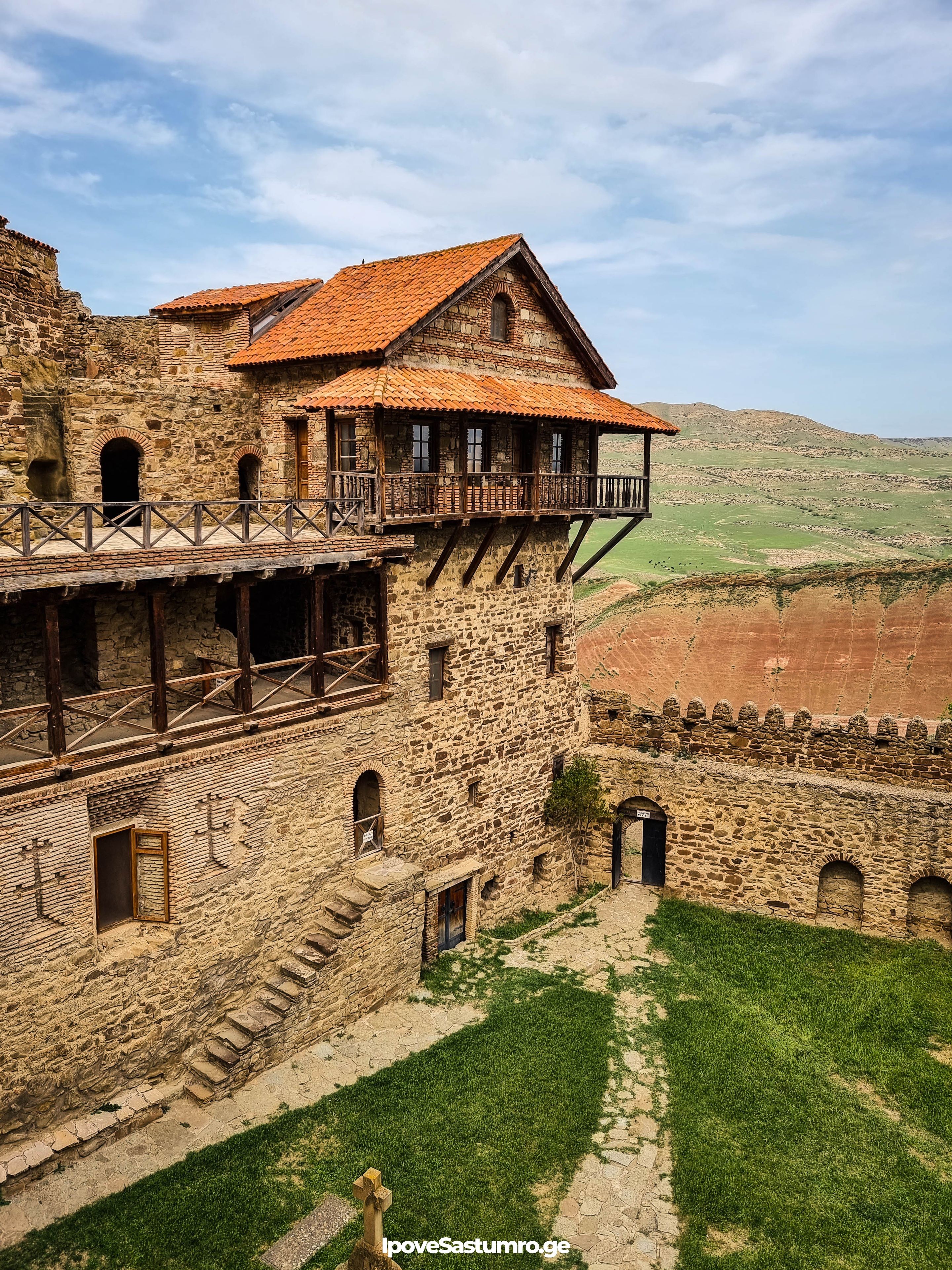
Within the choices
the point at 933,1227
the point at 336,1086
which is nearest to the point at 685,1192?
the point at 933,1227

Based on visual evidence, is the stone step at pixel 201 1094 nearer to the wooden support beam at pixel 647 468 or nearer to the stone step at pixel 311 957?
the stone step at pixel 311 957

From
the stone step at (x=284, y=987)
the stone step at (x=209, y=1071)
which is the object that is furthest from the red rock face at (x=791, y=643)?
the stone step at (x=209, y=1071)

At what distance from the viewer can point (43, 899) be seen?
13.8m

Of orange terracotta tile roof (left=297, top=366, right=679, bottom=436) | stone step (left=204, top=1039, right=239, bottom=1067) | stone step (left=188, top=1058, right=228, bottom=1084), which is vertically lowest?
stone step (left=188, top=1058, right=228, bottom=1084)

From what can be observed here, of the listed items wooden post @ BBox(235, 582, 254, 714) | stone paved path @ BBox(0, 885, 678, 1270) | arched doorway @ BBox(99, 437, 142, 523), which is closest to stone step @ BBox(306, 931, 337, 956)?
stone paved path @ BBox(0, 885, 678, 1270)

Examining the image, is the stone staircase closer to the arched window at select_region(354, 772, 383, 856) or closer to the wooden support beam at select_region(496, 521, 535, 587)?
the arched window at select_region(354, 772, 383, 856)

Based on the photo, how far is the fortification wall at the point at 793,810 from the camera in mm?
21969

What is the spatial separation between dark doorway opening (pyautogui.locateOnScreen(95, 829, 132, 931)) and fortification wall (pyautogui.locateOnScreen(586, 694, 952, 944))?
13.2 metres

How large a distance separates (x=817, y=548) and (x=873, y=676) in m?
35.7

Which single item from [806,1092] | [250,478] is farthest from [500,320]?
[806,1092]

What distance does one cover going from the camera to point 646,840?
25.1 metres

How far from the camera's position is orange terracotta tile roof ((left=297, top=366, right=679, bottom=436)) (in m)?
17.1

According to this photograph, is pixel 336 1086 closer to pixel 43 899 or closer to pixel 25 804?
pixel 43 899

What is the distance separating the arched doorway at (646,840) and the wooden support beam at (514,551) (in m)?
7.59
